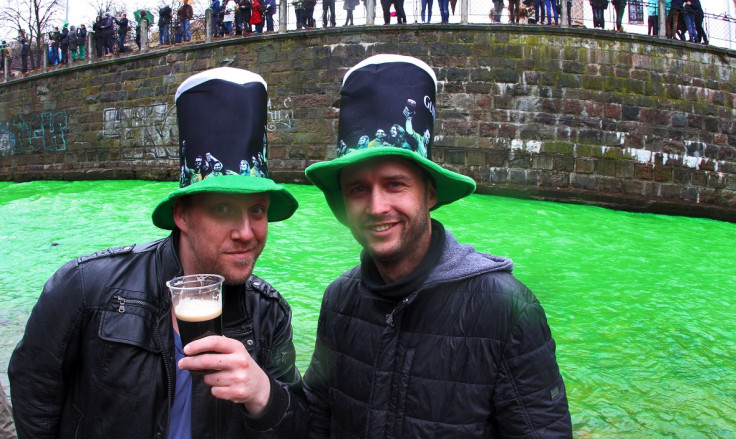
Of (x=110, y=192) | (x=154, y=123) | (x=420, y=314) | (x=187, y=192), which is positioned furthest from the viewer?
(x=154, y=123)

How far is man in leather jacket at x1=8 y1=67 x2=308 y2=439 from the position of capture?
1.93m

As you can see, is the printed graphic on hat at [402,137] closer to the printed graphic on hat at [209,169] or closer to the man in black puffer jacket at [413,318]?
the man in black puffer jacket at [413,318]

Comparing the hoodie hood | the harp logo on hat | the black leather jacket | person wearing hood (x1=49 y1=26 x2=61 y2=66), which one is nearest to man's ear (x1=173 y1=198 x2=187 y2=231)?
the black leather jacket

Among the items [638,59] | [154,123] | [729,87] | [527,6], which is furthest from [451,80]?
[154,123]

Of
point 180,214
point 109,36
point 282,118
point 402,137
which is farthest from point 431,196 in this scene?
point 109,36

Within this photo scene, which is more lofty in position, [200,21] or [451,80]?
[200,21]

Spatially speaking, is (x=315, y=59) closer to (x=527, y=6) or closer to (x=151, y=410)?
(x=527, y=6)

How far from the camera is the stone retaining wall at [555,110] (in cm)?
1270

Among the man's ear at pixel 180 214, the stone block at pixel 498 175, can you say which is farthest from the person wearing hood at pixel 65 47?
the man's ear at pixel 180 214

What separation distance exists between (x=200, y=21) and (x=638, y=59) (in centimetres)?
1288

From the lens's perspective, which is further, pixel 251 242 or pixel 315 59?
pixel 315 59

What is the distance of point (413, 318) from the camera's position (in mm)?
1909

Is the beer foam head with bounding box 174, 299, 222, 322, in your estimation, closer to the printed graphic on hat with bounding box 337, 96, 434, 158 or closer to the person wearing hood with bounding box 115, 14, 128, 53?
the printed graphic on hat with bounding box 337, 96, 434, 158

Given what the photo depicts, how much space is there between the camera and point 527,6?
1377 cm
